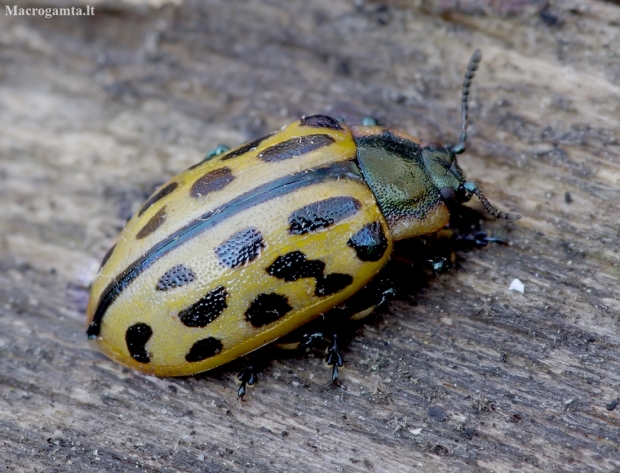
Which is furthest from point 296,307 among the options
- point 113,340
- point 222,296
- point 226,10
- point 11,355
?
point 226,10

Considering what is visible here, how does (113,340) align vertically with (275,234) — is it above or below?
below

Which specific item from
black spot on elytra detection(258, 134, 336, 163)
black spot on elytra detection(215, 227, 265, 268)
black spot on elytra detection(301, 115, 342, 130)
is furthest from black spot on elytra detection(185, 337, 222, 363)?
black spot on elytra detection(301, 115, 342, 130)

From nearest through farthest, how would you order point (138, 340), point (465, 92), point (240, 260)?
point (240, 260), point (138, 340), point (465, 92)

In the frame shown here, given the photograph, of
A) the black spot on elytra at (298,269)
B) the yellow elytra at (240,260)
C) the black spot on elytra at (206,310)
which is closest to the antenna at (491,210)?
the yellow elytra at (240,260)

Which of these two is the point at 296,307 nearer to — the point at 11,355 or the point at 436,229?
the point at 436,229

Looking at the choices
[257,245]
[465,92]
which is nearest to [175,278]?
[257,245]

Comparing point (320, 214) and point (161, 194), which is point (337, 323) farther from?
point (161, 194)
